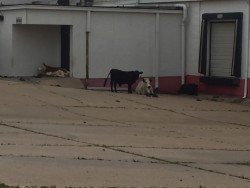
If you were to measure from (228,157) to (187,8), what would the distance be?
16335mm

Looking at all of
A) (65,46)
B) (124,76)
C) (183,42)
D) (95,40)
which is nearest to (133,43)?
(95,40)

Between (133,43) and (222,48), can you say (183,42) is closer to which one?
(222,48)

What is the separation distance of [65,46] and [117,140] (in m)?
14.6

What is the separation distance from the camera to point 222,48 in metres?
25.6

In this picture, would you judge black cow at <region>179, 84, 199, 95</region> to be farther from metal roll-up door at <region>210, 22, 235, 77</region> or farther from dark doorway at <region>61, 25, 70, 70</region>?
dark doorway at <region>61, 25, 70, 70</region>

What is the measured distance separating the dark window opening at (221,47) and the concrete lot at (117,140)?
363 centimetres

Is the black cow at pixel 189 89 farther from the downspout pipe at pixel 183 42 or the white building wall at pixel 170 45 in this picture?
the white building wall at pixel 170 45

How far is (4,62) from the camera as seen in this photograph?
25.3m

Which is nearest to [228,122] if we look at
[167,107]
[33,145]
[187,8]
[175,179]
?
[167,107]

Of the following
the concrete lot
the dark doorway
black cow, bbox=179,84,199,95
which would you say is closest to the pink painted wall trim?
black cow, bbox=179,84,199,95

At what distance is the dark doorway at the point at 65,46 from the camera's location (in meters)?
26.2

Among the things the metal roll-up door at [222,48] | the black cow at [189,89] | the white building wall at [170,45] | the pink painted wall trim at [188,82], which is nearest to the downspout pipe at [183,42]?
the white building wall at [170,45]

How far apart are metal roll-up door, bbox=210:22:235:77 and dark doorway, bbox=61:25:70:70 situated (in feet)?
19.0

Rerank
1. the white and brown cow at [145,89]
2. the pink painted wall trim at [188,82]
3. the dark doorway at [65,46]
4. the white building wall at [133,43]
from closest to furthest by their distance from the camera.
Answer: the white and brown cow at [145,89] < the pink painted wall trim at [188,82] < the white building wall at [133,43] < the dark doorway at [65,46]
